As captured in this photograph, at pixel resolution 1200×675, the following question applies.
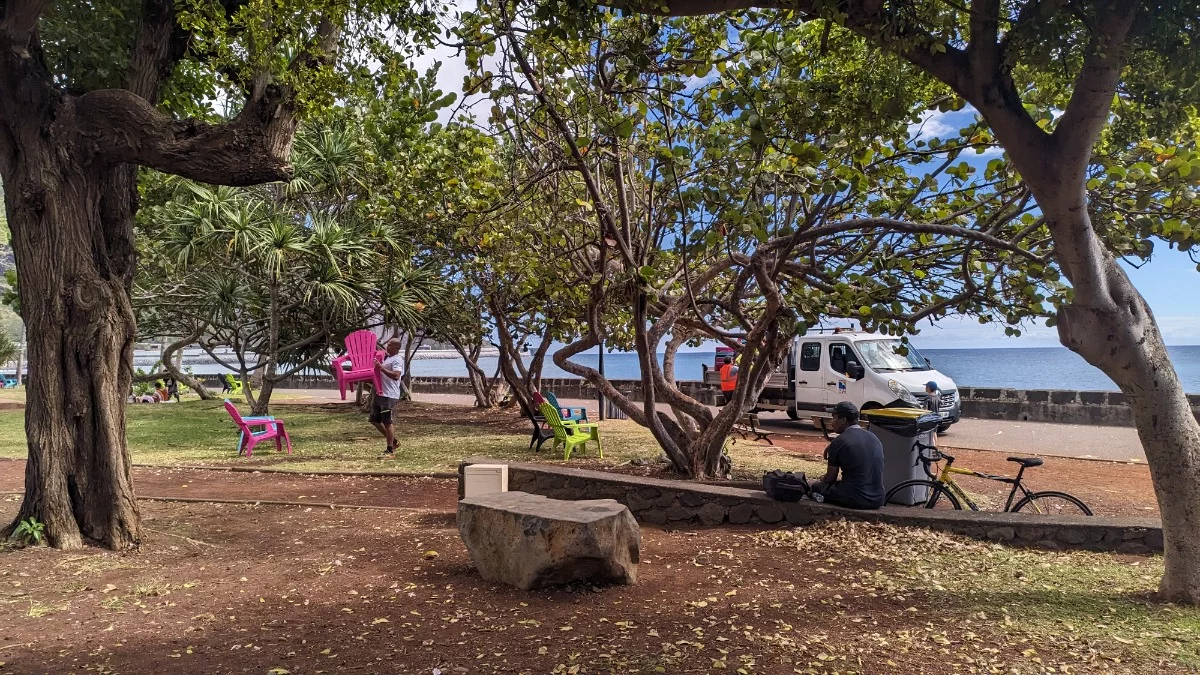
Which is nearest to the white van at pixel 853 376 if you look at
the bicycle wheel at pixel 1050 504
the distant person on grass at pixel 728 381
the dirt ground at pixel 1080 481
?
the distant person on grass at pixel 728 381

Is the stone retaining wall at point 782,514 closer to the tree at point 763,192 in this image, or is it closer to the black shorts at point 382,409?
the tree at point 763,192

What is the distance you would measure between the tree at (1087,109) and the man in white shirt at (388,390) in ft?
24.9

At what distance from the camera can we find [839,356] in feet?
49.0

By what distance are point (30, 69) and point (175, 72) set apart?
186 centimetres

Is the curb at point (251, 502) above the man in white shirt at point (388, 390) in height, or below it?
below

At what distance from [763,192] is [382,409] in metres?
7.08

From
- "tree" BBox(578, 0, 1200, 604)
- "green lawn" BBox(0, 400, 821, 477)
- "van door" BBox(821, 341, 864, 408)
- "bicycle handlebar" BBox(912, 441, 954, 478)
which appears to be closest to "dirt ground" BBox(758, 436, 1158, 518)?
"bicycle handlebar" BBox(912, 441, 954, 478)

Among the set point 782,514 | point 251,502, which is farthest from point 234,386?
point 782,514

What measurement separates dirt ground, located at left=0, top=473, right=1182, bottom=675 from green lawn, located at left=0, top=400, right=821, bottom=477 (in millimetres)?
4218

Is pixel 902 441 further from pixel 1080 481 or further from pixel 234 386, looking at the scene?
pixel 234 386

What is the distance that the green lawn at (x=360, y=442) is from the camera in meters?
10.3

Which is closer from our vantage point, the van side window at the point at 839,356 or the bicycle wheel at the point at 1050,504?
the bicycle wheel at the point at 1050,504

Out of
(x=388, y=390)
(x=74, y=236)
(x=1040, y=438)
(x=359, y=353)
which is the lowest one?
(x=1040, y=438)

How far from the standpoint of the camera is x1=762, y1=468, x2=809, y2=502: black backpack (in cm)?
609
